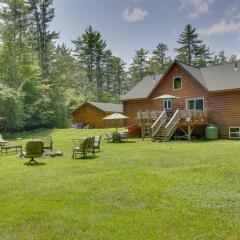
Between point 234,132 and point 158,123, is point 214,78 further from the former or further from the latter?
point 158,123

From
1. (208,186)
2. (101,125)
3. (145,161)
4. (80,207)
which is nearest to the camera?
(80,207)

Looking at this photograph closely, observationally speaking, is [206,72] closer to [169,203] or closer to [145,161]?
[145,161]

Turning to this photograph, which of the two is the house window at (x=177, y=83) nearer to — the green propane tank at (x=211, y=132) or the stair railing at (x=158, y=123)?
the stair railing at (x=158, y=123)

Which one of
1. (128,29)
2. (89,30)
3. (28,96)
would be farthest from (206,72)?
(89,30)

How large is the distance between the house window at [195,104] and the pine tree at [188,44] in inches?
1290

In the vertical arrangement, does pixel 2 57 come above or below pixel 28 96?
above

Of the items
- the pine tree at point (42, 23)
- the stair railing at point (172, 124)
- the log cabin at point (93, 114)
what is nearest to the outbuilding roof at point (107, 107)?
the log cabin at point (93, 114)

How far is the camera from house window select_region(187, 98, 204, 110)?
89.8 feet

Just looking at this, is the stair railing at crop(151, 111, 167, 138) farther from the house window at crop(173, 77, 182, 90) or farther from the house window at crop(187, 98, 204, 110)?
the house window at crop(173, 77, 182, 90)

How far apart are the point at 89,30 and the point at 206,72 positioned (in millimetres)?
33191

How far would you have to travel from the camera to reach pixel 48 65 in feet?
160

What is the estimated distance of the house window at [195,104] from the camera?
89.8ft

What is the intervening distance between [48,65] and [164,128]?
92.1ft

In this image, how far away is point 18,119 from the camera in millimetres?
34625
